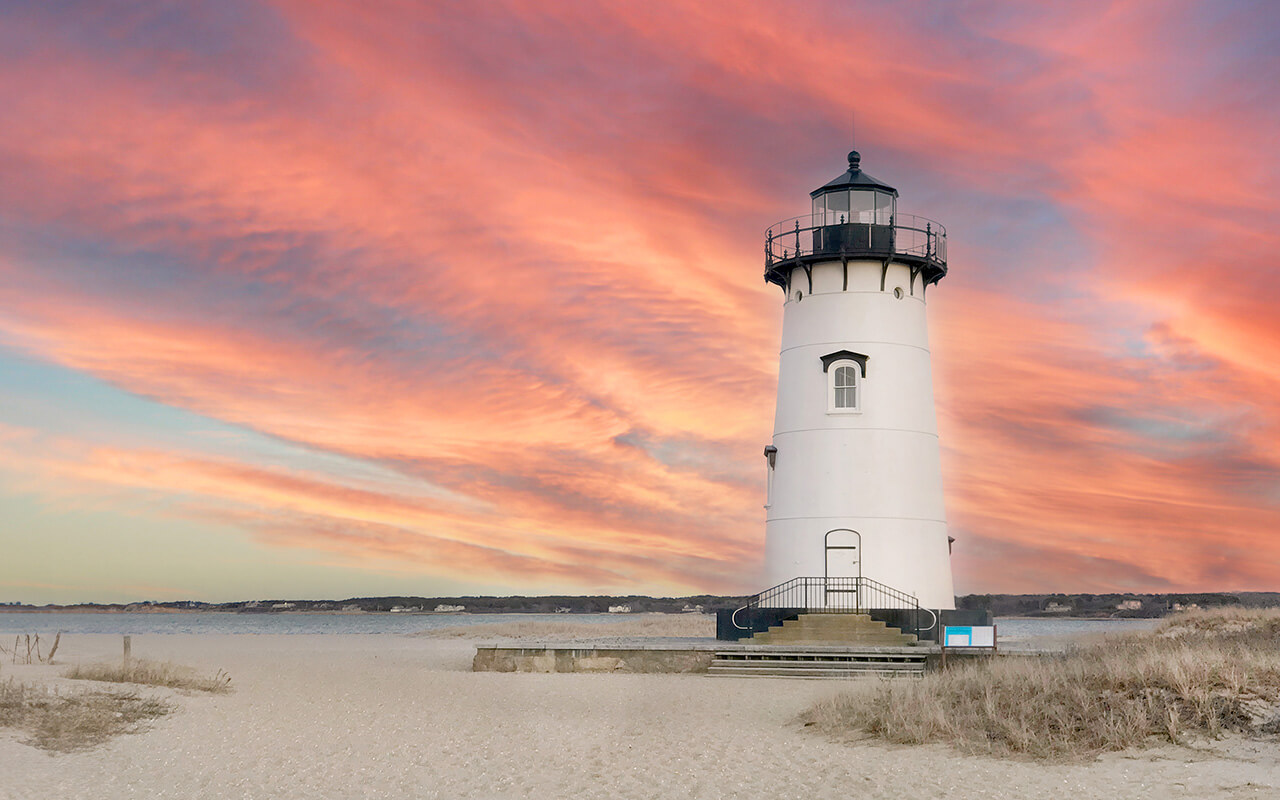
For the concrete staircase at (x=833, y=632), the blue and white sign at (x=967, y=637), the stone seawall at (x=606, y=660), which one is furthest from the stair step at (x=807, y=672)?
the concrete staircase at (x=833, y=632)

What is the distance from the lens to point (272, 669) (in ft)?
94.7

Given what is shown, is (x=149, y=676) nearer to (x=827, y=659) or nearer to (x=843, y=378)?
(x=827, y=659)

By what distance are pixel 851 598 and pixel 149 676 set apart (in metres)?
15.4

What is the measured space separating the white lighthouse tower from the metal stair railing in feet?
0.11

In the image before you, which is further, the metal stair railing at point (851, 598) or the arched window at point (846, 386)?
the arched window at point (846, 386)

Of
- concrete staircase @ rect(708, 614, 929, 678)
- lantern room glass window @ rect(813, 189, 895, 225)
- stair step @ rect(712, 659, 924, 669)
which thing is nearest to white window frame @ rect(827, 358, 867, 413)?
lantern room glass window @ rect(813, 189, 895, 225)

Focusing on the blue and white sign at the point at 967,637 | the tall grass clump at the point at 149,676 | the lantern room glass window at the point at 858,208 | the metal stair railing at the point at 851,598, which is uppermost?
the lantern room glass window at the point at 858,208

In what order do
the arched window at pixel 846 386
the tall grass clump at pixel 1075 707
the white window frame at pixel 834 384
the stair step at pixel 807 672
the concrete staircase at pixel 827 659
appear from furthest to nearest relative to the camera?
the arched window at pixel 846 386, the white window frame at pixel 834 384, the concrete staircase at pixel 827 659, the stair step at pixel 807 672, the tall grass clump at pixel 1075 707

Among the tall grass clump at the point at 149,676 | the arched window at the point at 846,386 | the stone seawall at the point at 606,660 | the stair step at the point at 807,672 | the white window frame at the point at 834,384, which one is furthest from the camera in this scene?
the arched window at the point at 846,386

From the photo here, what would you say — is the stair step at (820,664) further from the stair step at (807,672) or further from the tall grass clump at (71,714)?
the tall grass clump at (71,714)

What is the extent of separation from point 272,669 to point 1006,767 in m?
21.5

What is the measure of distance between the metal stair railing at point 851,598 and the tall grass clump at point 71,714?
14.9 meters

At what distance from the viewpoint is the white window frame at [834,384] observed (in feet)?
92.7

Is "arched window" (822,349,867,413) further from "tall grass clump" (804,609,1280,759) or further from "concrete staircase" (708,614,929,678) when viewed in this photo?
"tall grass clump" (804,609,1280,759)
